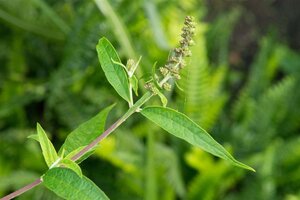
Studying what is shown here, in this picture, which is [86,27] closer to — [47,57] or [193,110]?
[47,57]

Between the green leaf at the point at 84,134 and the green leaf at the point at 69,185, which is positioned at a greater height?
the green leaf at the point at 84,134

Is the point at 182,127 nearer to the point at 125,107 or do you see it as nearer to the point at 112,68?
the point at 112,68

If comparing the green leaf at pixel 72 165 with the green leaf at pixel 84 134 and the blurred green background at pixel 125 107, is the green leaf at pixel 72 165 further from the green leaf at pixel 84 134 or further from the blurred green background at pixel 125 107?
the blurred green background at pixel 125 107

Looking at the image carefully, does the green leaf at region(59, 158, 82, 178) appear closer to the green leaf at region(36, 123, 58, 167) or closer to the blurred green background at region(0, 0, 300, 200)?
the green leaf at region(36, 123, 58, 167)

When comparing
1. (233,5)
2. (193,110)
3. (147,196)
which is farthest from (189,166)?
(233,5)

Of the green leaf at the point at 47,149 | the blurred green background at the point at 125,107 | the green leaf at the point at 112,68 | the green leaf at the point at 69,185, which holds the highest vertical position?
the blurred green background at the point at 125,107

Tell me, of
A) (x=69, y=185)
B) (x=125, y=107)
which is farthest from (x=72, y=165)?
(x=125, y=107)

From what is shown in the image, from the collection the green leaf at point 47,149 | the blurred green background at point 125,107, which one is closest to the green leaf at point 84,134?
the green leaf at point 47,149
